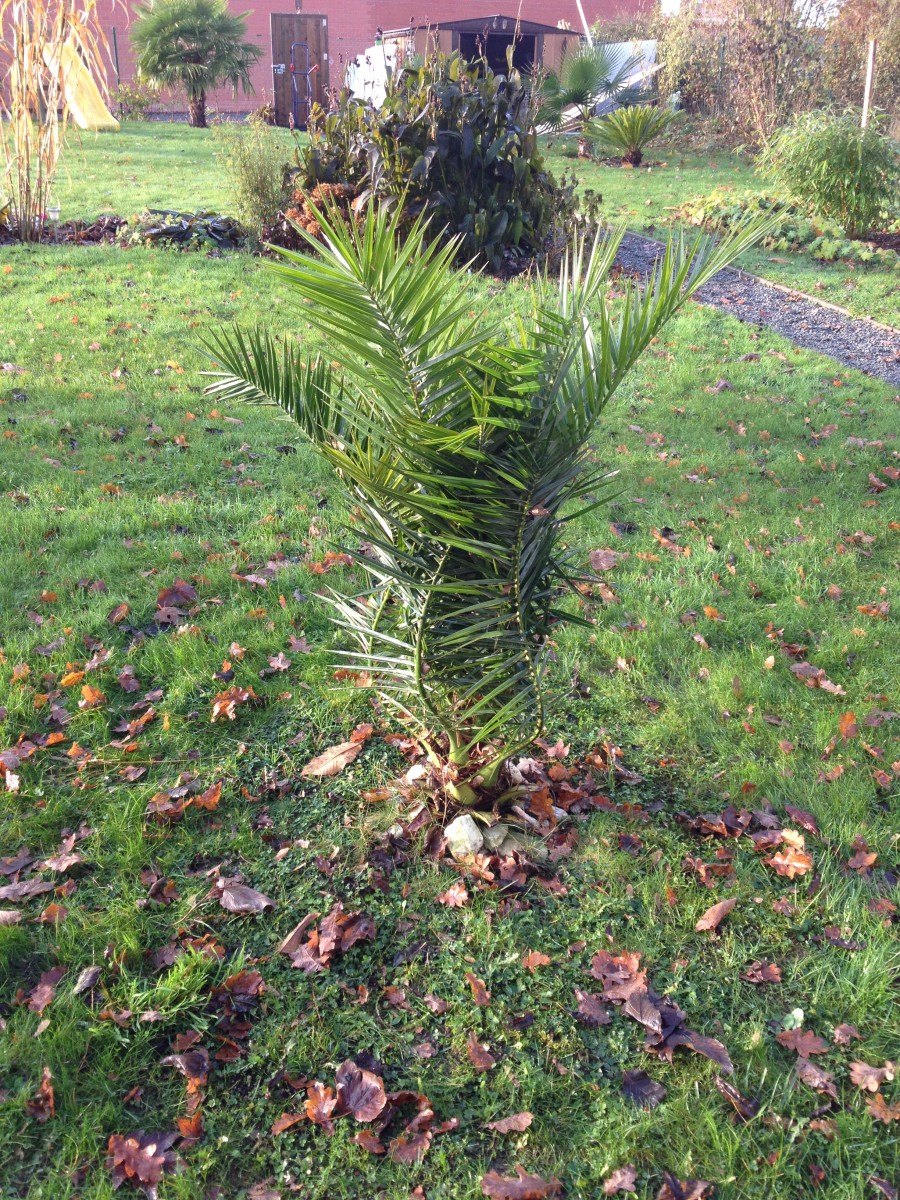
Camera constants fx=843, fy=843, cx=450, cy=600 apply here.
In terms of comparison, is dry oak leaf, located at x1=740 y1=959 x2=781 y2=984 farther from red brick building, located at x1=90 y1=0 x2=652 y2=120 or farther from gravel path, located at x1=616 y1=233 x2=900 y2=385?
red brick building, located at x1=90 y1=0 x2=652 y2=120

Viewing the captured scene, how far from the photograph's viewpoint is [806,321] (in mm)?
8344

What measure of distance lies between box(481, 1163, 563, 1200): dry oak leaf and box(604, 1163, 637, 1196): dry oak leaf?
105mm

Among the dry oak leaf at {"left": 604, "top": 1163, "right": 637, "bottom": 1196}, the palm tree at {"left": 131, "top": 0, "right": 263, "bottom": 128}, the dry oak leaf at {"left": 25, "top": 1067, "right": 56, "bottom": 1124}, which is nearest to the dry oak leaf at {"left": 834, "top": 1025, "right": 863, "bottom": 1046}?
the dry oak leaf at {"left": 604, "top": 1163, "right": 637, "bottom": 1196}

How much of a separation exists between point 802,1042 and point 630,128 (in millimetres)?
16674

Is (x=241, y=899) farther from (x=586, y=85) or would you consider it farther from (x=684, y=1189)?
(x=586, y=85)

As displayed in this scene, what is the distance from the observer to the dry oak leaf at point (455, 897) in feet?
8.31

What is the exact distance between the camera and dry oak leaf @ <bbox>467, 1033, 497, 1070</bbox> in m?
2.10

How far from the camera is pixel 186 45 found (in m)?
19.0

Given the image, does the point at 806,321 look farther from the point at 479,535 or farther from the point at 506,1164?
the point at 506,1164

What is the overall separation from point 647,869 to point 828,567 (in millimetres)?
2317

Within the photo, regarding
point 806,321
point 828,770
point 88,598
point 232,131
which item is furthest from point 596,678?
point 232,131

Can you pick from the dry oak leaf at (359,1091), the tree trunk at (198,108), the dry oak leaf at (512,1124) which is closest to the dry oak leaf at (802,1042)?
the dry oak leaf at (512,1124)

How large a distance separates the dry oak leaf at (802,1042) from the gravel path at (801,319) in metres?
6.11

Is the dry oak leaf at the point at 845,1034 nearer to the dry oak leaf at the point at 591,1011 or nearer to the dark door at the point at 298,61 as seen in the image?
the dry oak leaf at the point at 591,1011
